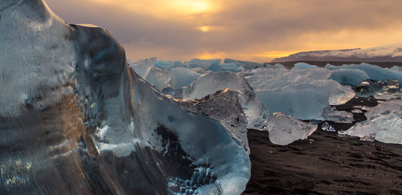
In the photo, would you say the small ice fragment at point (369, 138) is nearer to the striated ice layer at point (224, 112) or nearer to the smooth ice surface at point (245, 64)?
the striated ice layer at point (224, 112)

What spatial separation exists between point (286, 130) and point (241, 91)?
Answer: 24.7 inches

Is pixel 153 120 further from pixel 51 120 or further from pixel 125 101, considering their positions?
pixel 51 120

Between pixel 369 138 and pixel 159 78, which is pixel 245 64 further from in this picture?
pixel 369 138

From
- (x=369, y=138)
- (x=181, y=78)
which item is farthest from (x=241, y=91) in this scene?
(x=181, y=78)

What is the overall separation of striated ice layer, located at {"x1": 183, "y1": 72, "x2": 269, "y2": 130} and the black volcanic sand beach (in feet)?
1.09

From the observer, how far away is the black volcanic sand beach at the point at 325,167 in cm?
128

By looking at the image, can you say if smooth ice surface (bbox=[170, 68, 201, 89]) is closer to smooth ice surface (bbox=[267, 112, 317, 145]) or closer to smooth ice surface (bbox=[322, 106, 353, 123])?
smooth ice surface (bbox=[322, 106, 353, 123])

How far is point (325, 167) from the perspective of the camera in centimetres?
154

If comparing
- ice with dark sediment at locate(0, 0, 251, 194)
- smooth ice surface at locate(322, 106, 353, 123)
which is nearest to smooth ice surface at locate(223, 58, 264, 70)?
smooth ice surface at locate(322, 106, 353, 123)

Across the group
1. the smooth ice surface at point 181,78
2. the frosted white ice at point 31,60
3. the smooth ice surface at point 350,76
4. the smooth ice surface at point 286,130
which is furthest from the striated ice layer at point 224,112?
the smooth ice surface at point 350,76

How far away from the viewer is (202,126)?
46.4 inches

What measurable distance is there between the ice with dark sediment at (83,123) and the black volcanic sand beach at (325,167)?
0.37 meters

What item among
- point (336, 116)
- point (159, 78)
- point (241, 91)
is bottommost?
point (336, 116)

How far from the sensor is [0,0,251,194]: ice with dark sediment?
675 millimetres
